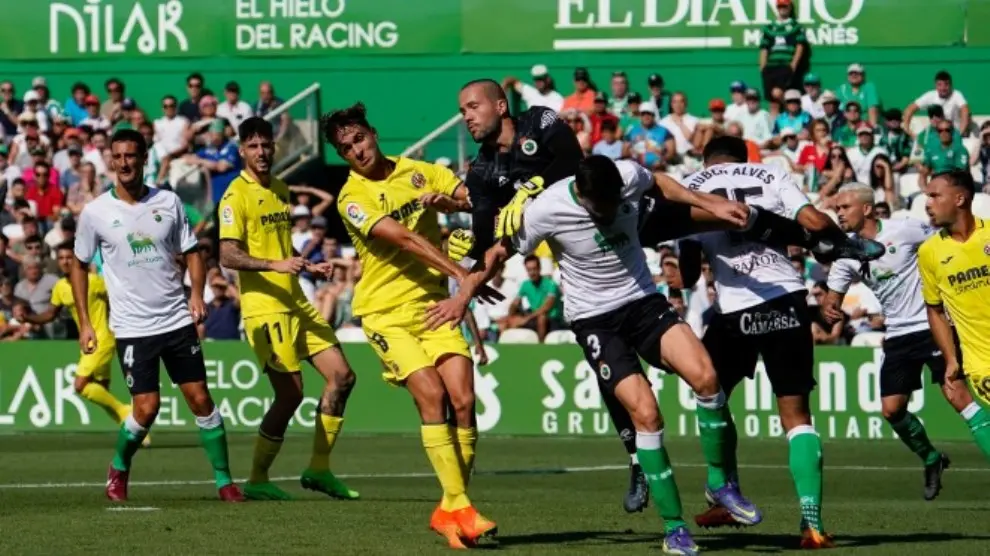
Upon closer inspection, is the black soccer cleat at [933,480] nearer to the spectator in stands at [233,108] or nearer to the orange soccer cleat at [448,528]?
the orange soccer cleat at [448,528]

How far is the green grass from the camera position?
11.5 metres


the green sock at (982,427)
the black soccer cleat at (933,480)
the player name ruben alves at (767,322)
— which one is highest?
the player name ruben alves at (767,322)

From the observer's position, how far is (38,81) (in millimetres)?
33156

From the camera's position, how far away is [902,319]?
16.5m

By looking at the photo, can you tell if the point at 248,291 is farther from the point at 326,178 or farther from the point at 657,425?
the point at 326,178

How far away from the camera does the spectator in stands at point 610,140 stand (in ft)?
92.3

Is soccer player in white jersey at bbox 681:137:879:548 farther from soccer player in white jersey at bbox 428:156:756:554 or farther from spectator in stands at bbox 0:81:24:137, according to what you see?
spectator in stands at bbox 0:81:24:137

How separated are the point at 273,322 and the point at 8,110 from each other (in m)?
19.3

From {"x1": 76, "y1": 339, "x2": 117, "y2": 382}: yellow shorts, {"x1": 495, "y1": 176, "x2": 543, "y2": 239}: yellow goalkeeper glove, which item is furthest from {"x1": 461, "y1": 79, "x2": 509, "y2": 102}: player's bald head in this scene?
{"x1": 76, "y1": 339, "x2": 117, "y2": 382}: yellow shorts

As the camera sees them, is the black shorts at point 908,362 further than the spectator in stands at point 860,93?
No

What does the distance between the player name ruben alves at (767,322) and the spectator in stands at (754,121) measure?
57.3 ft

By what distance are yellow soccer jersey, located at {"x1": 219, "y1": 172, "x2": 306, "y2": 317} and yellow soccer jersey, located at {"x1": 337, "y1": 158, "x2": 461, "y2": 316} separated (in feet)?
7.71

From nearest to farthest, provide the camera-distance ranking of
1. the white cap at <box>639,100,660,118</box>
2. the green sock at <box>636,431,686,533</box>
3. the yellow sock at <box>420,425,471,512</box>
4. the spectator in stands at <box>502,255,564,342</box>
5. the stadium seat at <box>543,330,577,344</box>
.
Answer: the green sock at <box>636,431,686,533</box> < the yellow sock at <box>420,425,471,512</box> < the stadium seat at <box>543,330,577,344</box> < the spectator in stands at <box>502,255,564,342</box> < the white cap at <box>639,100,660,118</box>

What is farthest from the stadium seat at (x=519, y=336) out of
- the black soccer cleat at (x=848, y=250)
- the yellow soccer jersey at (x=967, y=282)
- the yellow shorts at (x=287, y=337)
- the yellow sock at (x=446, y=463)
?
the black soccer cleat at (x=848, y=250)
